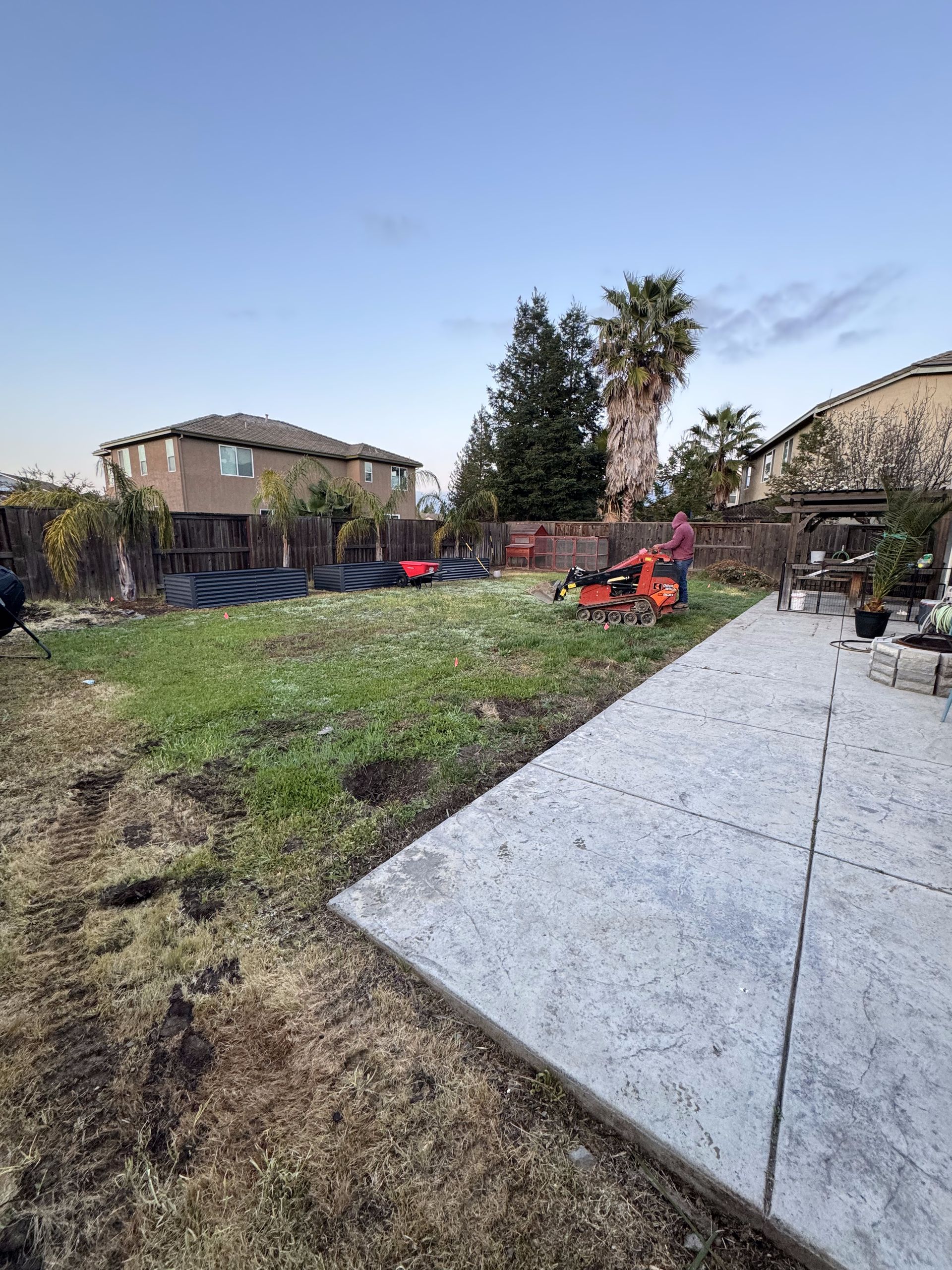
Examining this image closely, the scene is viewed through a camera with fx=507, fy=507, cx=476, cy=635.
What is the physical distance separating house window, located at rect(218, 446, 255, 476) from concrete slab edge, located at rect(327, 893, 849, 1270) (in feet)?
72.8

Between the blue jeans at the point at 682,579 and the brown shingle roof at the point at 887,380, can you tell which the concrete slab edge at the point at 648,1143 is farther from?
the brown shingle roof at the point at 887,380

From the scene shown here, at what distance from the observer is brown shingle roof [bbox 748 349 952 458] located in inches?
586

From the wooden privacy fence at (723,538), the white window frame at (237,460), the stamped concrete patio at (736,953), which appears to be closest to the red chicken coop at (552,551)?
the wooden privacy fence at (723,538)

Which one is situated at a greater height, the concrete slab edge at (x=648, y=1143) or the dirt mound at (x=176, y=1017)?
the concrete slab edge at (x=648, y=1143)

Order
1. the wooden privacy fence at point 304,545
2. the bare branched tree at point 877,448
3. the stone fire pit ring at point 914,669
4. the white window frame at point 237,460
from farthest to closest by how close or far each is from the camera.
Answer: the white window frame at point 237,460 → the bare branched tree at point 877,448 → the wooden privacy fence at point 304,545 → the stone fire pit ring at point 914,669

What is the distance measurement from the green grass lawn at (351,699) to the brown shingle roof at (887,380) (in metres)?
12.9

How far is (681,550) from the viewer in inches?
338

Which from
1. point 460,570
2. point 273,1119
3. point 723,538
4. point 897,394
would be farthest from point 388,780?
point 897,394

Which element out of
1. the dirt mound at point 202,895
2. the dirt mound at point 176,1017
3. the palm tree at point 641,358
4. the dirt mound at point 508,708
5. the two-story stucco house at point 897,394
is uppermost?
the palm tree at point 641,358

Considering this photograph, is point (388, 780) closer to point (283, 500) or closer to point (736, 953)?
point (736, 953)

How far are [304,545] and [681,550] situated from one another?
31.6ft

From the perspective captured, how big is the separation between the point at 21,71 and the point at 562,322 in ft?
87.5

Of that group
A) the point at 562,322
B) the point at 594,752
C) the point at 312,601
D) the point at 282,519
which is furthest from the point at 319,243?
the point at 562,322

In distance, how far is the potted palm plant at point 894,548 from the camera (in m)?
7.02
